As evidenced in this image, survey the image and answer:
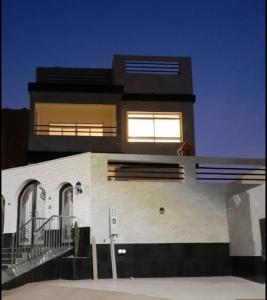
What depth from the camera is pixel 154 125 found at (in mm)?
20125

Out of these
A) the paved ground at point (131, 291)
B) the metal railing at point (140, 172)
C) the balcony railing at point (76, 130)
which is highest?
the balcony railing at point (76, 130)

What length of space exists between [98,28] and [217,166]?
5423 mm

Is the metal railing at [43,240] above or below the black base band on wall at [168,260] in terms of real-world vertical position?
above

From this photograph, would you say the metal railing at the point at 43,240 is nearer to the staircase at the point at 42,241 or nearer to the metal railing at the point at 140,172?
the staircase at the point at 42,241

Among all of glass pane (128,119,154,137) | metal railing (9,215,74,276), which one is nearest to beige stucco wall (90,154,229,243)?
metal railing (9,215,74,276)

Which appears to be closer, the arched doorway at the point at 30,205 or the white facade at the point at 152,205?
the white facade at the point at 152,205

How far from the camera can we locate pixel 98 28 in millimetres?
13461

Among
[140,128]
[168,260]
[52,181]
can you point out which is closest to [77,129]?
[140,128]

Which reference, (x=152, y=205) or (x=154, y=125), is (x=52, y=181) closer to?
(x=152, y=205)

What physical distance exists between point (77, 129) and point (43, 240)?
8346 millimetres

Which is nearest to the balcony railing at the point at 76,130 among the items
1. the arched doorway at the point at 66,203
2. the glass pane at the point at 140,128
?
the glass pane at the point at 140,128

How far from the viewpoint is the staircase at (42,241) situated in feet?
38.3

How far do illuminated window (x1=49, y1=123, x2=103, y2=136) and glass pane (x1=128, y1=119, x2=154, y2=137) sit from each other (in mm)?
1378

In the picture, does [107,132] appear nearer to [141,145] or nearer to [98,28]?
[141,145]
